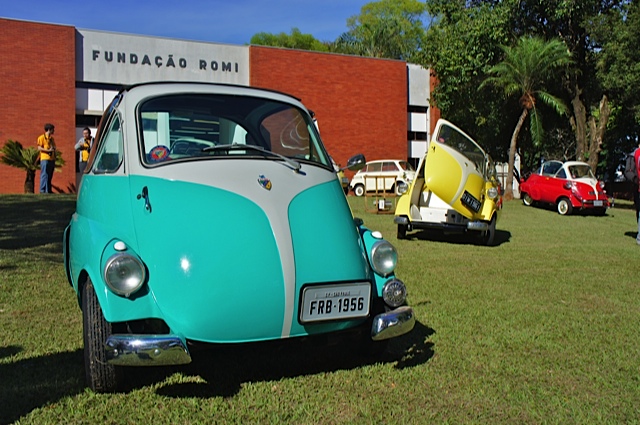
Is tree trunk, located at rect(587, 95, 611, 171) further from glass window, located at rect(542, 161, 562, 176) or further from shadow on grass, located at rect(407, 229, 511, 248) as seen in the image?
shadow on grass, located at rect(407, 229, 511, 248)

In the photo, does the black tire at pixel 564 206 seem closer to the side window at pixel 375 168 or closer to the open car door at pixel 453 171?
the open car door at pixel 453 171

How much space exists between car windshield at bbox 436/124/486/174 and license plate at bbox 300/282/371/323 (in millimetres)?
6700

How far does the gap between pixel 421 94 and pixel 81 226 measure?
31.6 metres

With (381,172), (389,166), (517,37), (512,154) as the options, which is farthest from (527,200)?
(517,37)

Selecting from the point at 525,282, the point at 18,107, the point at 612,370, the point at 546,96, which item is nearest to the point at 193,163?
the point at 612,370

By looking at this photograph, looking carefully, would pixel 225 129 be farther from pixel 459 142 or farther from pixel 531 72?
pixel 531 72

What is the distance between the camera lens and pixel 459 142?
10.0 metres

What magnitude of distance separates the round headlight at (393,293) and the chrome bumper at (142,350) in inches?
53.7

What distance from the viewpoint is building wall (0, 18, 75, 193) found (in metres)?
25.5

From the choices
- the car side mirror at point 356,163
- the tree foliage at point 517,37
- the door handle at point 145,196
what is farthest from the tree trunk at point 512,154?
the door handle at point 145,196

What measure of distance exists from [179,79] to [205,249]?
25042mm

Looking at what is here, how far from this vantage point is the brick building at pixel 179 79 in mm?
25844

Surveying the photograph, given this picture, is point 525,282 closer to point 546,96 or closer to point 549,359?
point 549,359

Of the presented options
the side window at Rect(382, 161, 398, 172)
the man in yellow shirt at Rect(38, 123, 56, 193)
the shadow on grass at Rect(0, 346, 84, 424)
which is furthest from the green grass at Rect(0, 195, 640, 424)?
the side window at Rect(382, 161, 398, 172)
